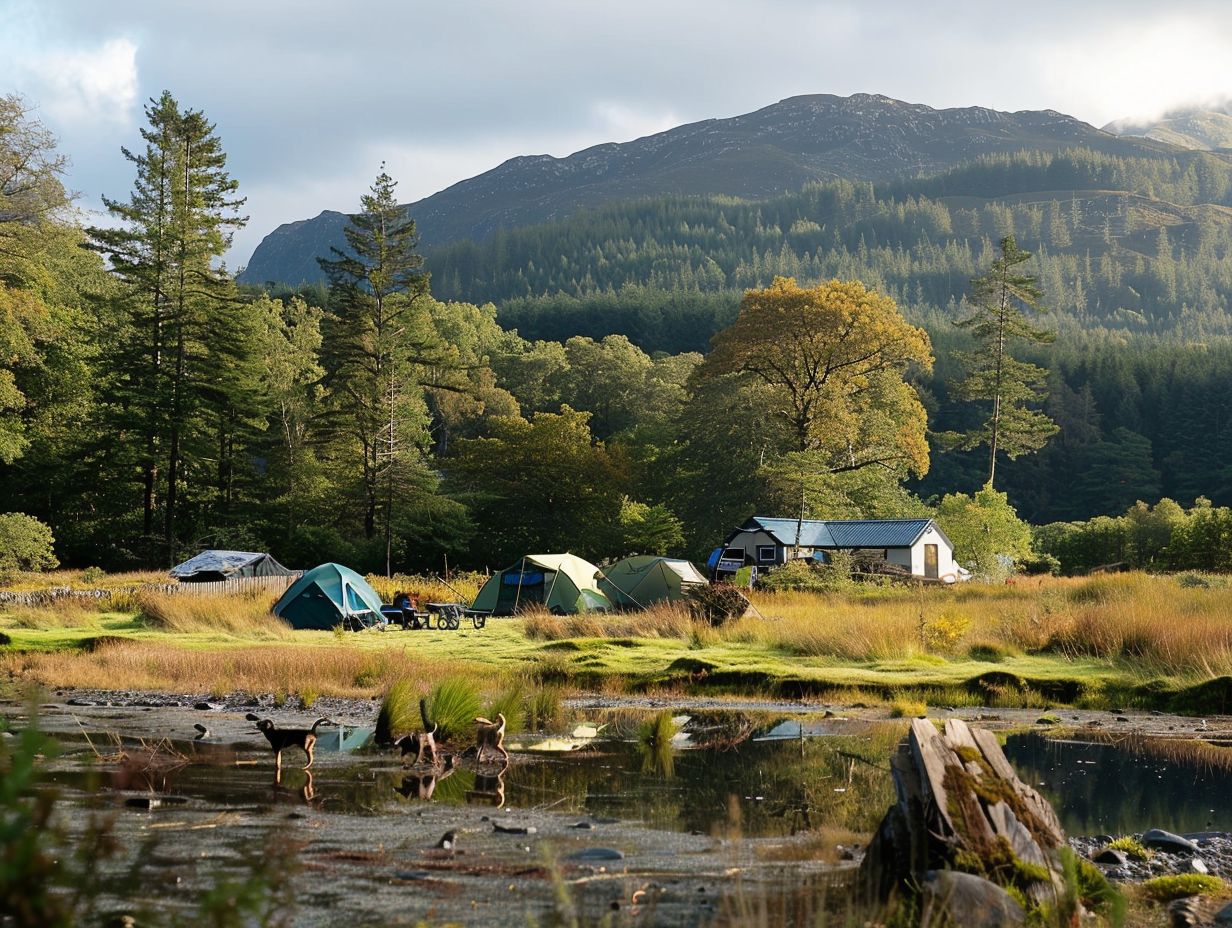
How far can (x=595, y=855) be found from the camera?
9141 mm

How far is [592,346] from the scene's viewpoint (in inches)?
3780

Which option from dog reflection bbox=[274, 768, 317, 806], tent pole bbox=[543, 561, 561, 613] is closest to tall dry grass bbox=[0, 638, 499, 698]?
dog reflection bbox=[274, 768, 317, 806]

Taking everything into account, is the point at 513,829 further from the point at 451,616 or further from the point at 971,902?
the point at 451,616

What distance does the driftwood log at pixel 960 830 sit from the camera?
7906mm

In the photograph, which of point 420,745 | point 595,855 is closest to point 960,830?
point 595,855

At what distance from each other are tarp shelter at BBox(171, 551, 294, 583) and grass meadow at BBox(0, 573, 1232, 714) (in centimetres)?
1122

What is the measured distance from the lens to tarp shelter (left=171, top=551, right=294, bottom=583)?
43.4 meters

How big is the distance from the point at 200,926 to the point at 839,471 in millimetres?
53042

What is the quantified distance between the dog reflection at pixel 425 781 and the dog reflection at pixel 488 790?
35cm

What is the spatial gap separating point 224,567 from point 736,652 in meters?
24.3

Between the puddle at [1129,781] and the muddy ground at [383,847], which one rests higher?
the muddy ground at [383,847]

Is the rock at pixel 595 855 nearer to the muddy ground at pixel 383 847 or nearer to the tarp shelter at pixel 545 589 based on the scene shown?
the muddy ground at pixel 383 847

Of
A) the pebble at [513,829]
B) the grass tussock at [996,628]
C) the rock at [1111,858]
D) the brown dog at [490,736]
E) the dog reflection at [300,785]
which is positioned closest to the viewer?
the rock at [1111,858]

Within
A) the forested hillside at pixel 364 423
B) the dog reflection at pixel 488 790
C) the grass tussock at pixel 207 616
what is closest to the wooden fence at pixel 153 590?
the grass tussock at pixel 207 616
